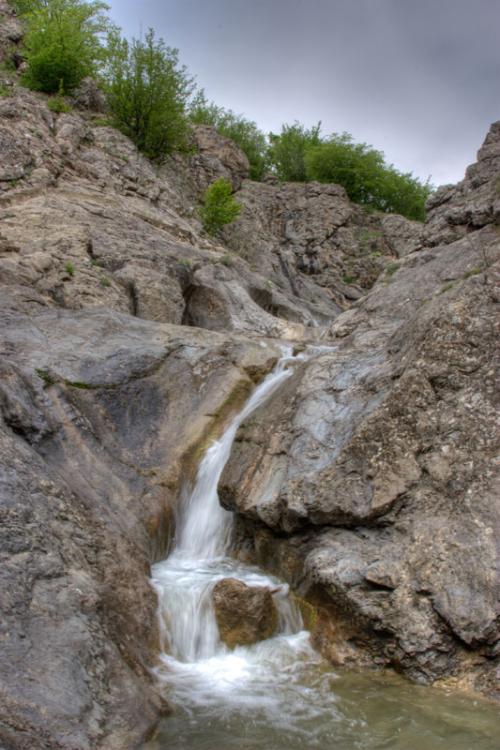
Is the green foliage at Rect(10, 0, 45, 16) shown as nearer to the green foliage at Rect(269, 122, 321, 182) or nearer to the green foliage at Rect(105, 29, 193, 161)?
the green foliage at Rect(105, 29, 193, 161)

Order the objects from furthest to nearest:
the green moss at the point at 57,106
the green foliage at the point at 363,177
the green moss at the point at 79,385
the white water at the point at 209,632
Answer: the green foliage at the point at 363,177, the green moss at the point at 57,106, the green moss at the point at 79,385, the white water at the point at 209,632

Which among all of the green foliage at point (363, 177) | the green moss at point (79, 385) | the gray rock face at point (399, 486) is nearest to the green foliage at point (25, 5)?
the green foliage at point (363, 177)

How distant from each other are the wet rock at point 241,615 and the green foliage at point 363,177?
103ft

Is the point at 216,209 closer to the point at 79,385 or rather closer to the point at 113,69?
the point at 113,69

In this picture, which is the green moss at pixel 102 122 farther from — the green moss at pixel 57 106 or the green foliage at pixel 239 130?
the green foliage at pixel 239 130

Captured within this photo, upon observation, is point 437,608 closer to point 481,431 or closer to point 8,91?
point 481,431

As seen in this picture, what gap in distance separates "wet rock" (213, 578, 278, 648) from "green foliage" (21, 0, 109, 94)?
2012 centimetres

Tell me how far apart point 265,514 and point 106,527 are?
2213 millimetres

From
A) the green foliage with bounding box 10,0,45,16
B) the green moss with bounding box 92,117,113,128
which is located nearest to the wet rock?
the green moss with bounding box 92,117,113,128

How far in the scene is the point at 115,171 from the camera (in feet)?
63.9

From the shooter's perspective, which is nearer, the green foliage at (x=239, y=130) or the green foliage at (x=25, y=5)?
the green foliage at (x=25, y=5)

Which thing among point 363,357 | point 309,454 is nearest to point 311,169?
point 363,357

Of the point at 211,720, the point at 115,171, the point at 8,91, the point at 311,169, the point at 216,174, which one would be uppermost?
the point at 311,169

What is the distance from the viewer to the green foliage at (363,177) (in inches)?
1384
